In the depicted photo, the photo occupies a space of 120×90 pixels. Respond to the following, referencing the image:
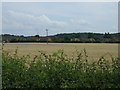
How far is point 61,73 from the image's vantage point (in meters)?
3.65

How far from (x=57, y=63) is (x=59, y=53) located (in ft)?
0.89

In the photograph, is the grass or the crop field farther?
the crop field

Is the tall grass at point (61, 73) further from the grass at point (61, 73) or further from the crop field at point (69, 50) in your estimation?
the crop field at point (69, 50)

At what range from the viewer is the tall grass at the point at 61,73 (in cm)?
354

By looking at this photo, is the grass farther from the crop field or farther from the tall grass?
the crop field

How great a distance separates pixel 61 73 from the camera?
3.65m

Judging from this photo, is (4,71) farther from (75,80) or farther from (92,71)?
(92,71)

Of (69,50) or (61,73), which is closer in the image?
(61,73)

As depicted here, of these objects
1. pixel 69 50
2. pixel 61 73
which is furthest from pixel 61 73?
pixel 69 50

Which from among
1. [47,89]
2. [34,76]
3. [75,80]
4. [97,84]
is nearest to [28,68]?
[34,76]

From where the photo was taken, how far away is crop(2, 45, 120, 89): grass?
354 centimetres

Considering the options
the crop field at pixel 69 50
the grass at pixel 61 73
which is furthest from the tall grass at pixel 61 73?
the crop field at pixel 69 50

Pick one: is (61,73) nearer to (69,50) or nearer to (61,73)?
(61,73)

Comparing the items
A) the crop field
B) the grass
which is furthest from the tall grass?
the crop field
